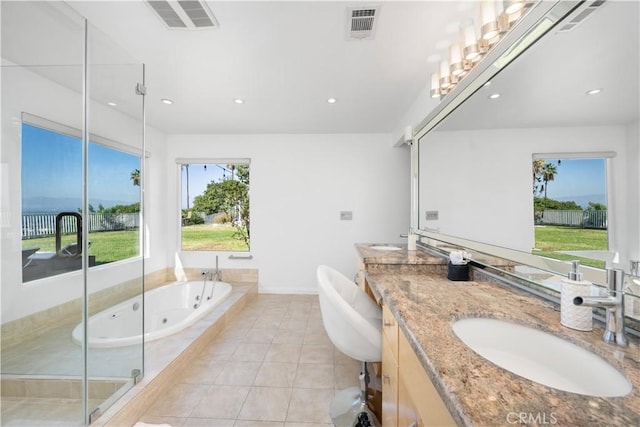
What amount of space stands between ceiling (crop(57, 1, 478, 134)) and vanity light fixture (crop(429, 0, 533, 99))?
116 mm

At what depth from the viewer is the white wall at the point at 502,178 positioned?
2.53ft

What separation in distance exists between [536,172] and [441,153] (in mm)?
1062

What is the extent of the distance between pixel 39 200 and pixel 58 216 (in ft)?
0.57

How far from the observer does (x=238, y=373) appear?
1922 mm

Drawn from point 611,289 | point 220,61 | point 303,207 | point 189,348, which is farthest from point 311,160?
point 611,289

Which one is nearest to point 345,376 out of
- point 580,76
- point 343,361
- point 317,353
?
point 343,361

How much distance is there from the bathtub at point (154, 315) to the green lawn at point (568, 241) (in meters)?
2.51

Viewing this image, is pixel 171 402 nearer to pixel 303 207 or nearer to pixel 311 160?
pixel 303 207

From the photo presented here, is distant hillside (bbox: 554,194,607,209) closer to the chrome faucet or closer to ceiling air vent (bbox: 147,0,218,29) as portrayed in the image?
the chrome faucet

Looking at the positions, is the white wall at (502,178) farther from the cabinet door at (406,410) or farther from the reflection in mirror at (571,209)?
the cabinet door at (406,410)

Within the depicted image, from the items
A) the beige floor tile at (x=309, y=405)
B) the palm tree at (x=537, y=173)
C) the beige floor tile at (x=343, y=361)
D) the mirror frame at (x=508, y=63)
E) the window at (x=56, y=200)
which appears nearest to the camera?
the mirror frame at (x=508, y=63)

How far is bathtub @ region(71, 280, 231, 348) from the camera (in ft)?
5.92

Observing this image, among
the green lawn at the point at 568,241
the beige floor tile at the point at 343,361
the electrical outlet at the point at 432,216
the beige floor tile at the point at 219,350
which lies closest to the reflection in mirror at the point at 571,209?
the green lawn at the point at 568,241

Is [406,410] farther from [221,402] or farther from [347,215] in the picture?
[347,215]
